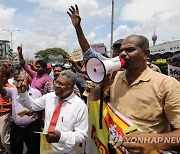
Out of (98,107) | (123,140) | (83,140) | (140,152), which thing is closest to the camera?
(140,152)

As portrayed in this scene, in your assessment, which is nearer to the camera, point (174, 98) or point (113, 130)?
point (174, 98)

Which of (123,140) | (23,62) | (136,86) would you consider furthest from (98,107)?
(23,62)

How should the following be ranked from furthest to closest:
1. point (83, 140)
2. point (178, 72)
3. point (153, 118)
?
1. point (178, 72)
2. point (83, 140)
3. point (153, 118)

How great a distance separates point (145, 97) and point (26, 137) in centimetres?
265

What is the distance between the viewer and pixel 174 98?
5.98 ft

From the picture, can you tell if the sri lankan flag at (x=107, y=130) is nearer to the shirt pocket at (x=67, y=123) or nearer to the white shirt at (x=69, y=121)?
the white shirt at (x=69, y=121)

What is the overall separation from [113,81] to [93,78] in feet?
0.78

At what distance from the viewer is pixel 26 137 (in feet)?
13.6

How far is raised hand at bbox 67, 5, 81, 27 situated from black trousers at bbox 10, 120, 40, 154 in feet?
5.98

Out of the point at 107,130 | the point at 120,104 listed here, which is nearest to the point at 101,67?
the point at 120,104

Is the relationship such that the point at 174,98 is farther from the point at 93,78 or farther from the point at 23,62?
the point at 23,62

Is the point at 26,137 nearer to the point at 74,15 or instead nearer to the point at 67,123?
the point at 67,123

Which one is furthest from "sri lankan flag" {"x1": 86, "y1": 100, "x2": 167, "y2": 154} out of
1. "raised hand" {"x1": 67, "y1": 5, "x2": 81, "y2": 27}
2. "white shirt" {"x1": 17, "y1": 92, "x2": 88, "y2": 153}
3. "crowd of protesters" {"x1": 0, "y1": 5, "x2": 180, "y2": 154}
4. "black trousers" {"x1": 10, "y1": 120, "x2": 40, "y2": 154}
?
"black trousers" {"x1": 10, "y1": 120, "x2": 40, "y2": 154}

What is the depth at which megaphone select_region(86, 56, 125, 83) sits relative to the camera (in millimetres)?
1950
